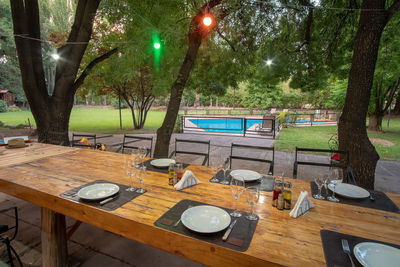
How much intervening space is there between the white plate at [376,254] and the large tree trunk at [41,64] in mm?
4650

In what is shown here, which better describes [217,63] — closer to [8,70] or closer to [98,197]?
[98,197]

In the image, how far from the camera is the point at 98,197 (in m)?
1.26

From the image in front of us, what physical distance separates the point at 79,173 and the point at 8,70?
639 inches

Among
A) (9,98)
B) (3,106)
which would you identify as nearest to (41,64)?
(3,106)

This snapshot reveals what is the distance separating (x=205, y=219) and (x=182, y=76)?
2963mm

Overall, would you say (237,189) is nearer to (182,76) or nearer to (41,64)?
(182,76)

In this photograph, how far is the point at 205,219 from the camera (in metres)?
1.05

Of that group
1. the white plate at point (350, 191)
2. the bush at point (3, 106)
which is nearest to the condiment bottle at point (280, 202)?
the white plate at point (350, 191)

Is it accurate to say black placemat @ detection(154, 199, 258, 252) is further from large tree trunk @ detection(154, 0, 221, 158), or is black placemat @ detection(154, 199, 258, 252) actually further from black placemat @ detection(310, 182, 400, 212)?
large tree trunk @ detection(154, 0, 221, 158)

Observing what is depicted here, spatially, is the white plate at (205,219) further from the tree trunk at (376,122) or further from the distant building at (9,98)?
the distant building at (9,98)

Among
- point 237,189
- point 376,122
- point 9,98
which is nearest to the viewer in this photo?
point 237,189

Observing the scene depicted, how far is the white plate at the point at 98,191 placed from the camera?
1268 mm

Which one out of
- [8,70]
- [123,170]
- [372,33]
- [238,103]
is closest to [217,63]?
[372,33]

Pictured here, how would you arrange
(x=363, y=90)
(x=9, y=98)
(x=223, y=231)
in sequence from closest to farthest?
(x=223, y=231) < (x=363, y=90) < (x=9, y=98)
